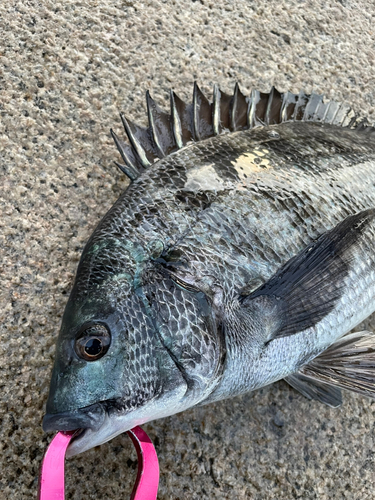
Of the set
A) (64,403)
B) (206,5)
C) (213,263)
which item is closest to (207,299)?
(213,263)

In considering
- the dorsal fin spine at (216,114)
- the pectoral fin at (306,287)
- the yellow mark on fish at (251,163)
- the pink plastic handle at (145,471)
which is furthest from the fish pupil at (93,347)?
the dorsal fin spine at (216,114)

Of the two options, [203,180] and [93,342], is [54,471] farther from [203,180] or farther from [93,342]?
[203,180]

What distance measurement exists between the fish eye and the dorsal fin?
0.51 meters

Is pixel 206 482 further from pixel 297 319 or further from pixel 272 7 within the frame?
pixel 272 7

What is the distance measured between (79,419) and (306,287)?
66 cm

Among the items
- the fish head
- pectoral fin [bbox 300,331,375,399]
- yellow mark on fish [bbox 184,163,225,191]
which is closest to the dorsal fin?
yellow mark on fish [bbox 184,163,225,191]

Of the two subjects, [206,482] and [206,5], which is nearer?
[206,482]

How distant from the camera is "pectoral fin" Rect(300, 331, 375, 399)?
1364 mm

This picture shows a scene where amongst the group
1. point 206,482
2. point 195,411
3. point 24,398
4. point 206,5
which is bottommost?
point 206,482

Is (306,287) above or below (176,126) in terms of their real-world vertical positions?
below

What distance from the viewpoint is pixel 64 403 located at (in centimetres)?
98

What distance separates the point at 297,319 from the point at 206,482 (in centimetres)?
61

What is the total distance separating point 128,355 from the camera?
103 cm

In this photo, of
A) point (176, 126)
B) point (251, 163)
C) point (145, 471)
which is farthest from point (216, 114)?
point (145, 471)
